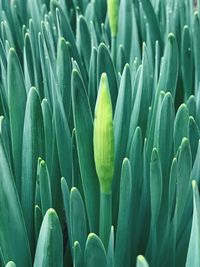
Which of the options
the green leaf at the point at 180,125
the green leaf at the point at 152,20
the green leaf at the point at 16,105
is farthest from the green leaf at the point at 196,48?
the green leaf at the point at 16,105

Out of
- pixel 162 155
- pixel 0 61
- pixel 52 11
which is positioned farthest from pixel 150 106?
pixel 52 11

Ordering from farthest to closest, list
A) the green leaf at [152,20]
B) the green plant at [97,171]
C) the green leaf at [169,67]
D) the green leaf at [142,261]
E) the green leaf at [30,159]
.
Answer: the green leaf at [152,20], the green leaf at [169,67], the green leaf at [30,159], the green plant at [97,171], the green leaf at [142,261]

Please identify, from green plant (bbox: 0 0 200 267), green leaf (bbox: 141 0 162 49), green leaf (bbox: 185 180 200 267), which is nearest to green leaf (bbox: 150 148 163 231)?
green plant (bbox: 0 0 200 267)

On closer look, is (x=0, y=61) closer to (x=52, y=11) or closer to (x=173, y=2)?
(x=52, y=11)

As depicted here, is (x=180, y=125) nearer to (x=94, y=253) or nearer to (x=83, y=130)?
(x=83, y=130)

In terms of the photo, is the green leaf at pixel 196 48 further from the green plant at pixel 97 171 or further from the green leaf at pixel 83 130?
the green leaf at pixel 83 130

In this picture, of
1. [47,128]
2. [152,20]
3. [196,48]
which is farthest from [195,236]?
[152,20]
